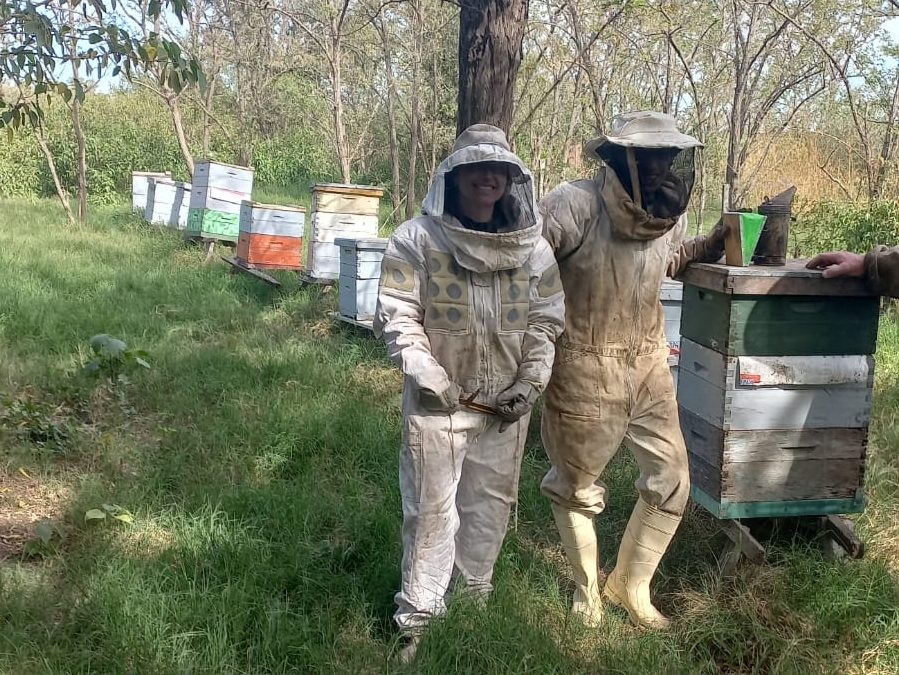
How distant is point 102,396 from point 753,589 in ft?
13.1

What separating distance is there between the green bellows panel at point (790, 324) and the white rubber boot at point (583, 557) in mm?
802

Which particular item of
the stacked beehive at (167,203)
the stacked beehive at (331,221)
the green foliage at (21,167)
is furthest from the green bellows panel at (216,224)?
the green foliage at (21,167)

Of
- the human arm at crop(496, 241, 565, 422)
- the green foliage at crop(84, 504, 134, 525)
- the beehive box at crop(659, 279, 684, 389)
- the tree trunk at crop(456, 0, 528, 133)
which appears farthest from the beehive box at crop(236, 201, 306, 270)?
the human arm at crop(496, 241, 565, 422)

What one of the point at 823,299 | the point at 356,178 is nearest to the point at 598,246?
the point at 823,299

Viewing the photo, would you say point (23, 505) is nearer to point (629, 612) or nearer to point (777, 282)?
point (629, 612)

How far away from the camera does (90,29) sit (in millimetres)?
2906

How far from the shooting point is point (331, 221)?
310 inches

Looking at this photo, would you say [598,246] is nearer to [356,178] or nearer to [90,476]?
[90,476]

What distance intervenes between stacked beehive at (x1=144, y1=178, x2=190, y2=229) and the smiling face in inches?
438

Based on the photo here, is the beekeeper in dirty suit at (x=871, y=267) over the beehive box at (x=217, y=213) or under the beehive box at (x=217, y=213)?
under

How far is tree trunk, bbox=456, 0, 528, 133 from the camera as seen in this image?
145 inches

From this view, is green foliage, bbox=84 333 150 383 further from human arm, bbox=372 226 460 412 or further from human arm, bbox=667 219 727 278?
human arm, bbox=667 219 727 278

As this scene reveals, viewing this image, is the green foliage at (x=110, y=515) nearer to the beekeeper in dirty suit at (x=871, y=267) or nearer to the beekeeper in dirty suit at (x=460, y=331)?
the beekeeper in dirty suit at (x=460, y=331)

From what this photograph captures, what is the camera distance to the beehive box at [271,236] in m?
8.74
